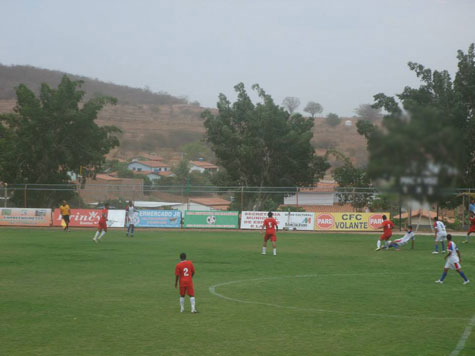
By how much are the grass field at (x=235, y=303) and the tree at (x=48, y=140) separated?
28.1 metres

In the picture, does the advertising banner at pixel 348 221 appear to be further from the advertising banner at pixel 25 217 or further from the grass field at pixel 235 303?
the advertising banner at pixel 25 217

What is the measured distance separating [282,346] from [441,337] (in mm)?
3745

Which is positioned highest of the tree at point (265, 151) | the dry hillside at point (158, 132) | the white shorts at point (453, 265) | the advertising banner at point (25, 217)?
the dry hillside at point (158, 132)

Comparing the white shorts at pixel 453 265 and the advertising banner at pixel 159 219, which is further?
the advertising banner at pixel 159 219

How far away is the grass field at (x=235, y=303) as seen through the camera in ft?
45.6

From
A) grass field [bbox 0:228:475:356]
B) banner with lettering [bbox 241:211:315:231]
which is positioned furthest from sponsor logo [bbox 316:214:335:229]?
grass field [bbox 0:228:475:356]

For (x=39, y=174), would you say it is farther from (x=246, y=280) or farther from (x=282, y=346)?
(x=282, y=346)

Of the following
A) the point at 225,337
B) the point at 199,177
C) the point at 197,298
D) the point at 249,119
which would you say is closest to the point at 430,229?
the point at 249,119

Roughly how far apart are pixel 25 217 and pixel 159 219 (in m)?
11.1

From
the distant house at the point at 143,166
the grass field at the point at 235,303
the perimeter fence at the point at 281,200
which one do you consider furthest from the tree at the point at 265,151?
the distant house at the point at 143,166

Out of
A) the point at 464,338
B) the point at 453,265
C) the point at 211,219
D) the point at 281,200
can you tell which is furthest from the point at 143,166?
the point at 464,338

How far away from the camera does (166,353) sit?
13.1 metres

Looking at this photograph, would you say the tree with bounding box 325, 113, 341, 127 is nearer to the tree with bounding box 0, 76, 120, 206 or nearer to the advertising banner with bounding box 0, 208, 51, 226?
the tree with bounding box 0, 76, 120, 206

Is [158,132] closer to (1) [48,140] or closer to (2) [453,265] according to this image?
(1) [48,140]
